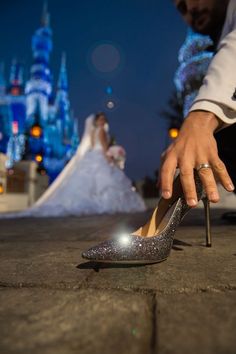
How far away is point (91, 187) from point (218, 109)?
20.4ft

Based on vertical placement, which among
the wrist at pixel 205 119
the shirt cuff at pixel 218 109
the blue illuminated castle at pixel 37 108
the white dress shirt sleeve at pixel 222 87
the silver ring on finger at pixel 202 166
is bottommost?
the silver ring on finger at pixel 202 166

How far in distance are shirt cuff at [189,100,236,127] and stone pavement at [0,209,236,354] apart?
0.64m

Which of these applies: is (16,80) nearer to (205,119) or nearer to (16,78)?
(16,78)

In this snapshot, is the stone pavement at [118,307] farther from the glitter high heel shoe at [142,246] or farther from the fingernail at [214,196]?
the fingernail at [214,196]

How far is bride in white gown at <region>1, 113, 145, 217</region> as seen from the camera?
6.77 meters

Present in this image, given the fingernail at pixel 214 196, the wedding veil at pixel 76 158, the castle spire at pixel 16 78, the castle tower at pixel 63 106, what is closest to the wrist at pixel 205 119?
the fingernail at pixel 214 196

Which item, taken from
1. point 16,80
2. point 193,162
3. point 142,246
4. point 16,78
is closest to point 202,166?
point 193,162

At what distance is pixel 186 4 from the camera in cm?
210

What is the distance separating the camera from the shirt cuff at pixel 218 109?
1.26 metres

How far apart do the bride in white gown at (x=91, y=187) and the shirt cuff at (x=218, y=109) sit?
5239mm

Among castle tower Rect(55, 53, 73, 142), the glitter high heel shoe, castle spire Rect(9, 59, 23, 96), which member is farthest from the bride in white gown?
castle tower Rect(55, 53, 73, 142)

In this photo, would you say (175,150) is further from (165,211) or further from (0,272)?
(0,272)

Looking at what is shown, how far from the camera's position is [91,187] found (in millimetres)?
7363

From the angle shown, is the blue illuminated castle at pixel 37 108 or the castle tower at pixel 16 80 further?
the castle tower at pixel 16 80
